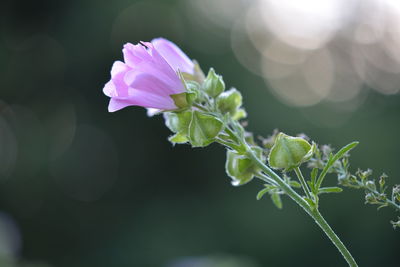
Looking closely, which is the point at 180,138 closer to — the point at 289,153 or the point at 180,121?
the point at 180,121

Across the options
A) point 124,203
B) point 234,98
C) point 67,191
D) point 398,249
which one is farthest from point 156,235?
point 234,98

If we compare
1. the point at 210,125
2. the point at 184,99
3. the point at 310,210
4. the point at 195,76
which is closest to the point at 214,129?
the point at 210,125

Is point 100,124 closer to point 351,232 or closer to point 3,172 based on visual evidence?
point 3,172

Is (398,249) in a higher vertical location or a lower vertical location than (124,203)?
lower

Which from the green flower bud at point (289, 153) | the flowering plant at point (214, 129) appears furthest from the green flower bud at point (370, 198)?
the green flower bud at point (289, 153)

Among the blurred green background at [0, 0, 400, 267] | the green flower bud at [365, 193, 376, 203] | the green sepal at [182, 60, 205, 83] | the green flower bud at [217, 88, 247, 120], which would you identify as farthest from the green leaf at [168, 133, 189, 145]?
the blurred green background at [0, 0, 400, 267]

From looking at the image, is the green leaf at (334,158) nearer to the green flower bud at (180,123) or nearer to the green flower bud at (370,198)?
the green flower bud at (370,198)

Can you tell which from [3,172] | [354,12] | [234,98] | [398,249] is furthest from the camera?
[3,172]
